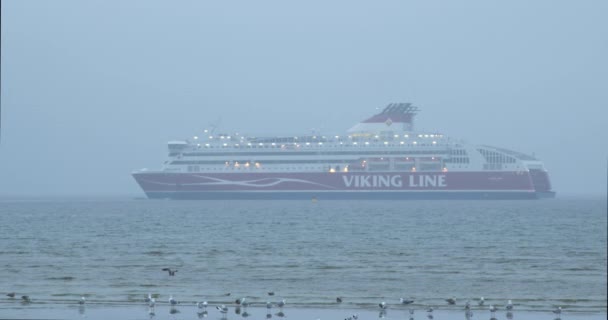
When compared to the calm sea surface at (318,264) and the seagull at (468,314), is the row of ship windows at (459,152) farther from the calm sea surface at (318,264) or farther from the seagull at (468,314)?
the seagull at (468,314)

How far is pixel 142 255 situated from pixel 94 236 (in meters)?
12.6

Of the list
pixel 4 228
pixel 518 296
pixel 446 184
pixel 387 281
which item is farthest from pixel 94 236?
pixel 446 184

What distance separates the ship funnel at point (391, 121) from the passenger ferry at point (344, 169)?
441 cm

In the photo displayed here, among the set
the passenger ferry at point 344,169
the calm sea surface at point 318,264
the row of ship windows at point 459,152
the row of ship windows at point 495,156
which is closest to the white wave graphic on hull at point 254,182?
the passenger ferry at point 344,169

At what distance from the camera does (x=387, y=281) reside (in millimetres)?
24938

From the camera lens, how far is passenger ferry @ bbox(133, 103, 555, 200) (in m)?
98.4

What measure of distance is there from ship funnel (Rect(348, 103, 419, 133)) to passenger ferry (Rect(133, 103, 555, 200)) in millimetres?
4408

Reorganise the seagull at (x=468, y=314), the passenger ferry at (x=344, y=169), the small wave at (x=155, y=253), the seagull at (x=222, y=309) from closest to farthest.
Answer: the seagull at (x=468, y=314) → the seagull at (x=222, y=309) → the small wave at (x=155, y=253) → the passenger ferry at (x=344, y=169)

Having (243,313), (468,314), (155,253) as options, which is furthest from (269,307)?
(155,253)

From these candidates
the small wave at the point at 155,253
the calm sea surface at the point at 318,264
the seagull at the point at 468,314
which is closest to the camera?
the seagull at the point at 468,314

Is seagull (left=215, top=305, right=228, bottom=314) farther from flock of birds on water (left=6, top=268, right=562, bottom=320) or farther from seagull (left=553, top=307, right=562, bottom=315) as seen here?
seagull (left=553, top=307, right=562, bottom=315)

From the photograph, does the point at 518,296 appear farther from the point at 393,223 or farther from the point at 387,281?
the point at 393,223

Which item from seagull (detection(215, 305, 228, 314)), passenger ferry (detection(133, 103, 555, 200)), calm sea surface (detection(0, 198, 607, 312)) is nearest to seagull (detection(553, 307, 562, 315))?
calm sea surface (detection(0, 198, 607, 312))

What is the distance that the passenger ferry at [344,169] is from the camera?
98438 millimetres
